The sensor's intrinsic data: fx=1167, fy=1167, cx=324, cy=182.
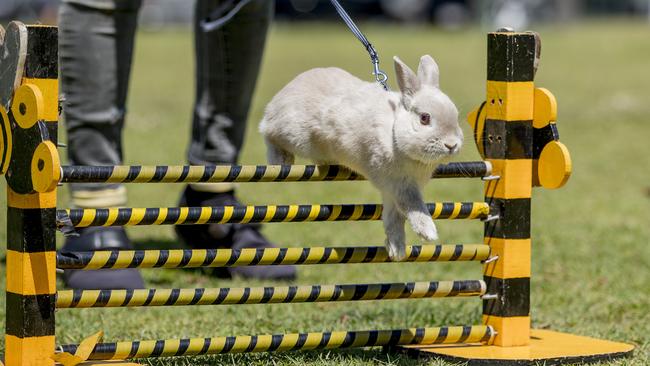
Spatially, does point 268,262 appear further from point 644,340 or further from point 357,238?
point 357,238

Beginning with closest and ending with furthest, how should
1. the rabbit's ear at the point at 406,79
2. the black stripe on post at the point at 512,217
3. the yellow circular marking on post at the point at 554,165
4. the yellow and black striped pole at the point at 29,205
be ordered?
the yellow and black striped pole at the point at 29,205, the rabbit's ear at the point at 406,79, the yellow circular marking on post at the point at 554,165, the black stripe on post at the point at 512,217

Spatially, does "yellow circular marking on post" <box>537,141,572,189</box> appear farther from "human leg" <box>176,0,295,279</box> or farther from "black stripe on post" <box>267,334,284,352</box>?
"human leg" <box>176,0,295,279</box>

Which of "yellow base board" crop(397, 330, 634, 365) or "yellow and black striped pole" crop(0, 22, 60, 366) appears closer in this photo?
"yellow and black striped pole" crop(0, 22, 60, 366)

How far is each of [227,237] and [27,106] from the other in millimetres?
1986

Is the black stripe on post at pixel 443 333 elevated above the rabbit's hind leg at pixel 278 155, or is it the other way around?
the rabbit's hind leg at pixel 278 155

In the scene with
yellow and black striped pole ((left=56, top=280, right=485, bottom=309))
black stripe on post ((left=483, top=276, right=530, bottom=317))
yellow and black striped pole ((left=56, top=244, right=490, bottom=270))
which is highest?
yellow and black striped pole ((left=56, top=244, right=490, bottom=270))

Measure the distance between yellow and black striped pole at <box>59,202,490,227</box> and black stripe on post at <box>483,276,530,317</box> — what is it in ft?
0.71

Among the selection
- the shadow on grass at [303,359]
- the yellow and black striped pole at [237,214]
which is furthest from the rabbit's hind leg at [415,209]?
the shadow on grass at [303,359]

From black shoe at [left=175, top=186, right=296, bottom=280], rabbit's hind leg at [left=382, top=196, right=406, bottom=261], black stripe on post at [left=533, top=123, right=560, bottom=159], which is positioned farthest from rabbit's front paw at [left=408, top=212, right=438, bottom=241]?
black shoe at [left=175, top=186, right=296, bottom=280]

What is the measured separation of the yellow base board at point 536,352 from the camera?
317 cm

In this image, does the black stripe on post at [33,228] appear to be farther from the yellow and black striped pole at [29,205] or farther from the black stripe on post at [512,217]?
the black stripe on post at [512,217]

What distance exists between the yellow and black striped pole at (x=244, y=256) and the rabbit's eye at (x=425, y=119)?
0.46 meters

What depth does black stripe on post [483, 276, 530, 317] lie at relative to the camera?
130 inches

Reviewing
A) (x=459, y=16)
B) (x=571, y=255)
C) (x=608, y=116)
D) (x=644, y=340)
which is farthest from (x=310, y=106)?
(x=459, y=16)
